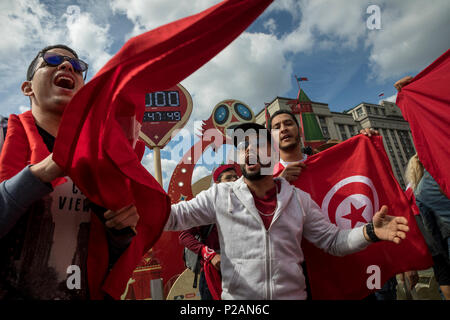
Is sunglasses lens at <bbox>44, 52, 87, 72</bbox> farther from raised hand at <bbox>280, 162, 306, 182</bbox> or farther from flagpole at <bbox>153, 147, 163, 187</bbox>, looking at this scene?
flagpole at <bbox>153, 147, 163, 187</bbox>

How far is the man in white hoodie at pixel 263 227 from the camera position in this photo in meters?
1.71

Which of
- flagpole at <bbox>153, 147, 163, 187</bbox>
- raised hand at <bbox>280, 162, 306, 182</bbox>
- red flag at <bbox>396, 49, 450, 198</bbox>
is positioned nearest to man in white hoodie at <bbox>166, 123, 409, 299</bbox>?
raised hand at <bbox>280, 162, 306, 182</bbox>

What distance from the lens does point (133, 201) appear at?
1255 mm

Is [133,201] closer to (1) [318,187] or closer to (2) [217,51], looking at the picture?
(2) [217,51]

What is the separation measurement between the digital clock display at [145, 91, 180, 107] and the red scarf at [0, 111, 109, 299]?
5.31m

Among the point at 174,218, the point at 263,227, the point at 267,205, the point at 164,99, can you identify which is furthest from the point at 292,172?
the point at 164,99

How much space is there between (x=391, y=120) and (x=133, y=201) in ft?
223

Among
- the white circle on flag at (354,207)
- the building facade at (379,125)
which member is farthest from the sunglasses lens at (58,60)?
the building facade at (379,125)

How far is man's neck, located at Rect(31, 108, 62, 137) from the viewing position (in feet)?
4.51

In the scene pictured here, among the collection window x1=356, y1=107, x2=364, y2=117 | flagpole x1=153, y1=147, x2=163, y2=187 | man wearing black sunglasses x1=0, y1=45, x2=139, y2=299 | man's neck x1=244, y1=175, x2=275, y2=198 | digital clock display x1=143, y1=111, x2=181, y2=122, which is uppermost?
window x1=356, y1=107, x2=364, y2=117

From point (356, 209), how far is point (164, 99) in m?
5.40

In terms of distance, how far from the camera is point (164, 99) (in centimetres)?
654
